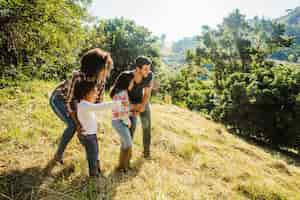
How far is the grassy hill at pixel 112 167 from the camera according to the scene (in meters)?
3.38

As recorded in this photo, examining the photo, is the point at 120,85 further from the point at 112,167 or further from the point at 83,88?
the point at 112,167

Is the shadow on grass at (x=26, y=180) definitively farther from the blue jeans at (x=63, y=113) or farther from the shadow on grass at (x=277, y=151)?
the shadow on grass at (x=277, y=151)

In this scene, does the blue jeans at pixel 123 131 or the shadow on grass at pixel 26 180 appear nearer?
the shadow on grass at pixel 26 180

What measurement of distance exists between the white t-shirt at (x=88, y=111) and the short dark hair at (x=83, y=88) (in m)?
0.07

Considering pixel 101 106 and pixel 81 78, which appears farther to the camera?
pixel 81 78

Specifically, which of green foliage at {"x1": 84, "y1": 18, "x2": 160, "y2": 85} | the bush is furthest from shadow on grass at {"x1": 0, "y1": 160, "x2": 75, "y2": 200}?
green foliage at {"x1": 84, "y1": 18, "x2": 160, "y2": 85}

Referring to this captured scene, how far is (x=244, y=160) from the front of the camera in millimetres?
6035

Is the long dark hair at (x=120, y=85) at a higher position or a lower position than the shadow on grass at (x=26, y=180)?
higher

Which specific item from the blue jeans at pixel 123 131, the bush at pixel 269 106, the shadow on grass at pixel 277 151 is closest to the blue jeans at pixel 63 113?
the blue jeans at pixel 123 131

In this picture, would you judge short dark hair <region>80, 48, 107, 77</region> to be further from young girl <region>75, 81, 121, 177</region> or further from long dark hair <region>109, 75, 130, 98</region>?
long dark hair <region>109, 75, 130, 98</region>

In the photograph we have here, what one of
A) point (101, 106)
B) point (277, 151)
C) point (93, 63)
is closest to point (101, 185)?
point (101, 106)

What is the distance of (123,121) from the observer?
12.3 ft

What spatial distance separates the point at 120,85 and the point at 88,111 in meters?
1.00

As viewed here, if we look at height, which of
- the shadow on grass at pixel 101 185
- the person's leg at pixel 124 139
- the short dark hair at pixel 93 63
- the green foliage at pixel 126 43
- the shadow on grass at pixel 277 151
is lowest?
the shadow on grass at pixel 277 151
